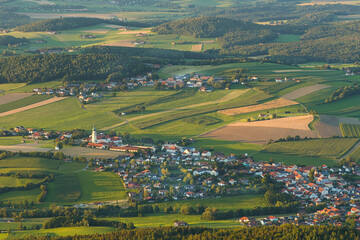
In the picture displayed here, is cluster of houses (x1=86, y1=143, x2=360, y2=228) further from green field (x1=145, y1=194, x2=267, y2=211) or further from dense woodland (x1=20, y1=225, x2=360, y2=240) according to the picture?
dense woodland (x1=20, y1=225, x2=360, y2=240)

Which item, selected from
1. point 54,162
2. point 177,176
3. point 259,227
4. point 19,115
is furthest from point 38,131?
point 259,227

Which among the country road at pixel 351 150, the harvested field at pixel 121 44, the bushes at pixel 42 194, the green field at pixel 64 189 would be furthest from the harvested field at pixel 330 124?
the harvested field at pixel 121 44

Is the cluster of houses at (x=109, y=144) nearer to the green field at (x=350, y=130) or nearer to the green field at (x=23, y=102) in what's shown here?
the green field at (x=23, y=102)

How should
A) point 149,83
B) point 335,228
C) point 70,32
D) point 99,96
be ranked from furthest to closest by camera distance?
point 70,32 → point 149,83 → point 99,96 → point 335,228

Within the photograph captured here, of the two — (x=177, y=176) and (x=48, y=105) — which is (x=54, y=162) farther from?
(x=48, y=105)

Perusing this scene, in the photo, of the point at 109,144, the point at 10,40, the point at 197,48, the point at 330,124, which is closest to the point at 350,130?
the point at 330,124

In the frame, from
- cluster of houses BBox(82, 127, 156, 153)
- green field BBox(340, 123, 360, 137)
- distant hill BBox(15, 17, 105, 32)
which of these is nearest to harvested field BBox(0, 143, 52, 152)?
cluster of houses BBox(82, 127, 156, 153)

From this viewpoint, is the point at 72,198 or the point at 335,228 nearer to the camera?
the point at 335,228
